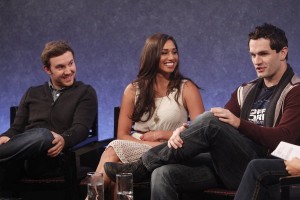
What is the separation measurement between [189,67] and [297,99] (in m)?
1.50

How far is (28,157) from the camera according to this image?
135 inches

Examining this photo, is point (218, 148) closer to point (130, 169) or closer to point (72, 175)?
point (130, 169)

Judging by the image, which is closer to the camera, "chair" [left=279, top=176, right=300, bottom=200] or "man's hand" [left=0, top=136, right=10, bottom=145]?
"chair" [left=279, top=176, right=300, bottom=200]

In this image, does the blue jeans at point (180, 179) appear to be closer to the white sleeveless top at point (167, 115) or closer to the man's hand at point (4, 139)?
the white sleeveless top at point (167, 115)

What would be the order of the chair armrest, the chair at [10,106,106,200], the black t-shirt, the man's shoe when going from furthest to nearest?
the chair at [10,106,106,200] → the black t-shirt → the man's shoe → the chair armrest

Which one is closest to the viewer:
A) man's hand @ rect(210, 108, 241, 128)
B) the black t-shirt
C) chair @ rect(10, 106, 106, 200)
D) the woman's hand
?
man's hand @ rect(210, 108, 241, 128)

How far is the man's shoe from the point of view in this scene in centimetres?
318

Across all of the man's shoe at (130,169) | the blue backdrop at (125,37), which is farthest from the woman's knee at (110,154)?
the blue backdrop at (125,37)

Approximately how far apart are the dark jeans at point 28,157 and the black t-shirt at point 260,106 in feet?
3.94

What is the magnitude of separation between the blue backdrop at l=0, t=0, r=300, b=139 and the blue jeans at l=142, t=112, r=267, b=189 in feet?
4.42

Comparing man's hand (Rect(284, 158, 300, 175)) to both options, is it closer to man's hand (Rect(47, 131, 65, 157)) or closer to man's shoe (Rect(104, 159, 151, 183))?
man's shoe (Rect(104, 159, 151, 183))

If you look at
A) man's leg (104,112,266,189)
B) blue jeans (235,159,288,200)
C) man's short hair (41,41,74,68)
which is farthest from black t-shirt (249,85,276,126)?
man's short hair (41,41,74,68)

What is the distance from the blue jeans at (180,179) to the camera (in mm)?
3021

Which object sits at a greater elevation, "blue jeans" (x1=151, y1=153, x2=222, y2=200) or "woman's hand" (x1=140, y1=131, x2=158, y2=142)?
"woman's hand" (x1=140, y1=131, x2=158, y2=142)
